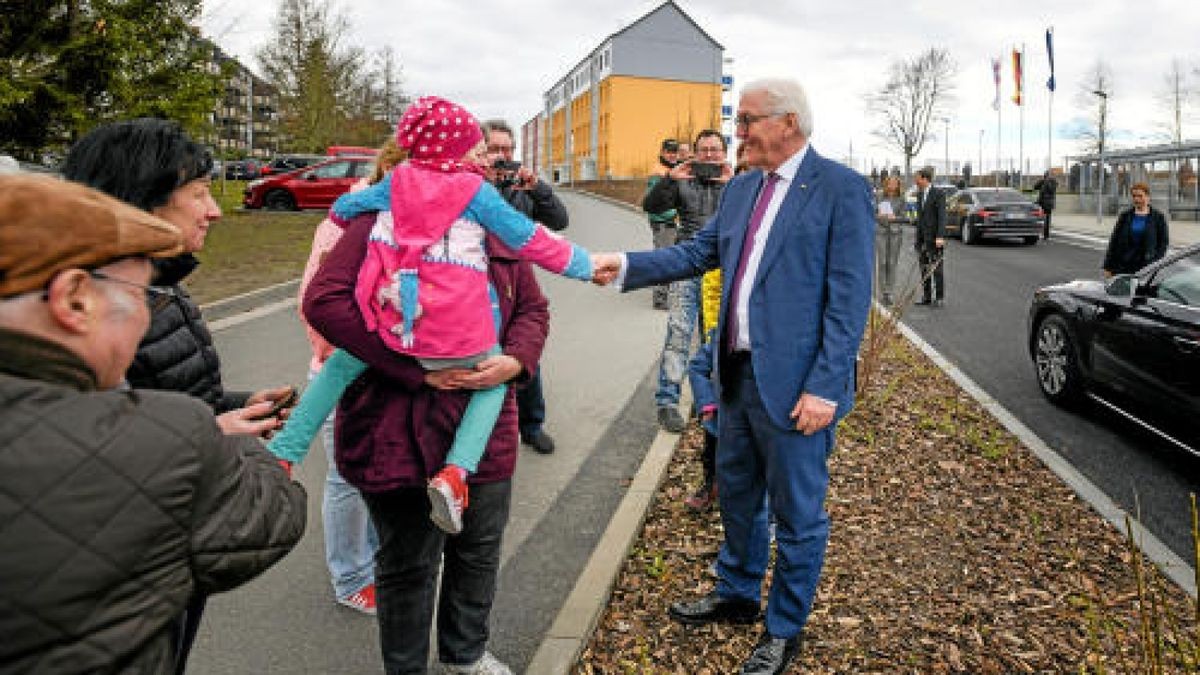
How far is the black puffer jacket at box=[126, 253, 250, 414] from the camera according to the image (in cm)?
215

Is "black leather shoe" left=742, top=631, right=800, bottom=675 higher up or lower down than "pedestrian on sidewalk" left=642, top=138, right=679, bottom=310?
lower down

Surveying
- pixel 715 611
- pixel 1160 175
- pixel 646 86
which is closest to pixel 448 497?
pixel 715 611

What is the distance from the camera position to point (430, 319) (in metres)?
2.38

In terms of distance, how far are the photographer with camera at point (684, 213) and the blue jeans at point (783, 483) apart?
7.79 feet

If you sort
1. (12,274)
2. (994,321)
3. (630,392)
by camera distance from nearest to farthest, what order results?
1. (12,274)
2. (630,392)
3. (994,321)

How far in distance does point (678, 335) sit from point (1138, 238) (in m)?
8.02

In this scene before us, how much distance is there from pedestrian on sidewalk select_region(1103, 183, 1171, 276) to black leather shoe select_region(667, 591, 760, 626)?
9.63 m

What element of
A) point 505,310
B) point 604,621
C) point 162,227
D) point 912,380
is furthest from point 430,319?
point 912,380

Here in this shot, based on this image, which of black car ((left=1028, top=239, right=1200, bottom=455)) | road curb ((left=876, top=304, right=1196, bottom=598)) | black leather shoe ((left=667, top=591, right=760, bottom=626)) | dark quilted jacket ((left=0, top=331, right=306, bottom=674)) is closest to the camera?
dark quilted jacket ((left=0, top=331, right=306, bottom=674))

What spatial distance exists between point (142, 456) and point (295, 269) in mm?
13227

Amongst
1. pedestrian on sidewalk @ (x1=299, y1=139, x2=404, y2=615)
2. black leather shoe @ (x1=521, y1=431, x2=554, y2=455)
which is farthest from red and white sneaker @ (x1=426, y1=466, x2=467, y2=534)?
black leather shoe @ (x1=521, y1=431, x2=554, y2=455)

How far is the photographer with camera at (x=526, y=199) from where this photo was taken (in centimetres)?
453

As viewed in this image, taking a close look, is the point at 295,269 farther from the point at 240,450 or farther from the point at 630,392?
the point at 240,450

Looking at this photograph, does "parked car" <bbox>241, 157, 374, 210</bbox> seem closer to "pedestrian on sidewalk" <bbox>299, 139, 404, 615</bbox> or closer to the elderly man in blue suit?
"pedestrian on sidewalk" <bbox>299, 139, 404, 615</bbox>
